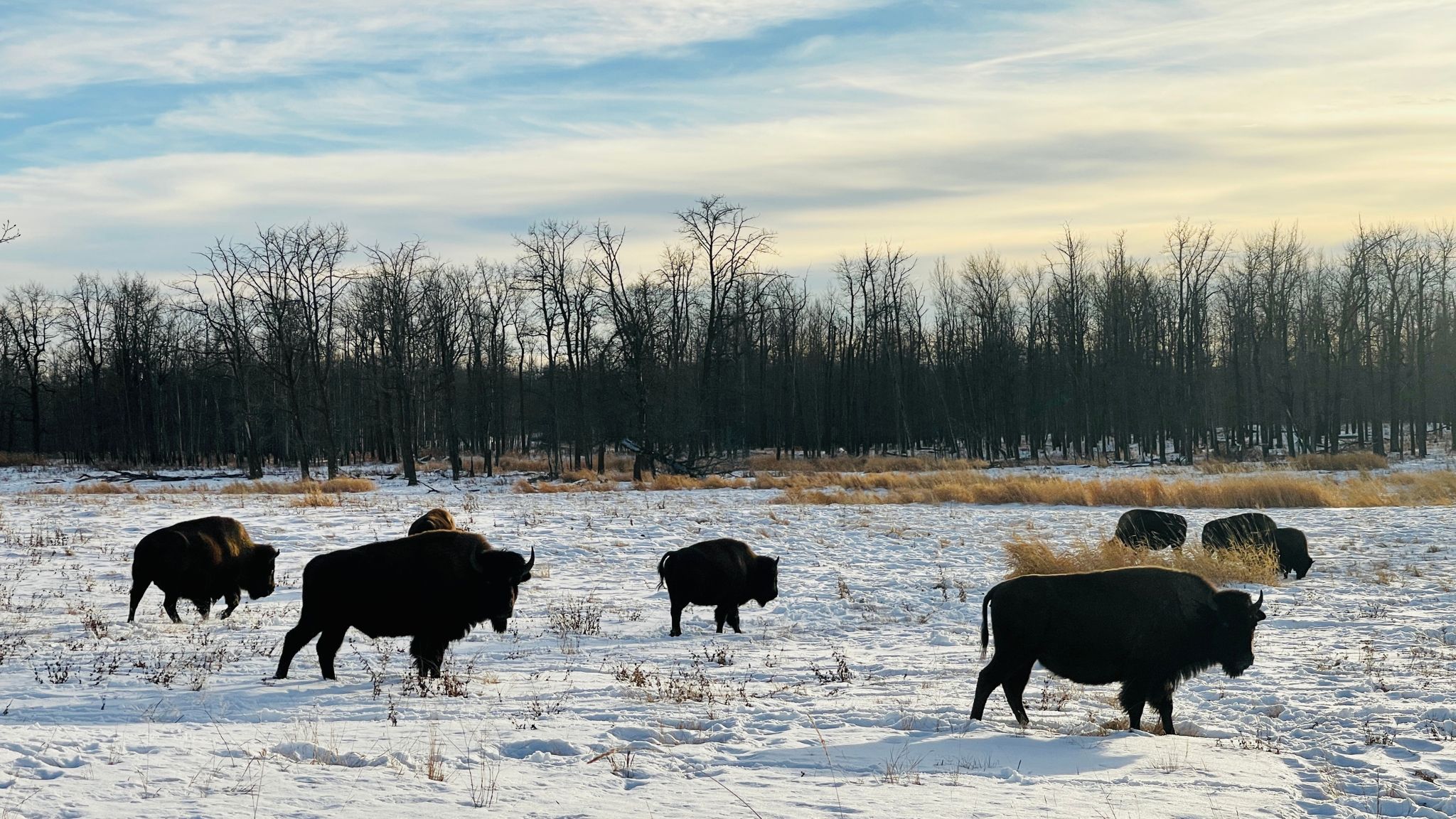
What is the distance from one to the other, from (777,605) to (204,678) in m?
7.89

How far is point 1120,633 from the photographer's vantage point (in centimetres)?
789

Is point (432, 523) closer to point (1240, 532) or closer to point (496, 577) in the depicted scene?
point (496, 577)

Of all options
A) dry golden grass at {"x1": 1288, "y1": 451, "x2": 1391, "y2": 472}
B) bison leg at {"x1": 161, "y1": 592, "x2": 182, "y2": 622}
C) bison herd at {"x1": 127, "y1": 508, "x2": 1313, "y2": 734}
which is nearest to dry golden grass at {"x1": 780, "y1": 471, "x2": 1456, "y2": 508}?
dry golden grass at {"x1": 1288, "y1": 451, "x2": 1391, "y2": 472}

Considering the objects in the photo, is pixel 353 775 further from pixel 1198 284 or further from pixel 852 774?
pixel 1198 284

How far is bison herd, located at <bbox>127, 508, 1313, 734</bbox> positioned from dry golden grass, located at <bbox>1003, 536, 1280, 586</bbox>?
6.08m

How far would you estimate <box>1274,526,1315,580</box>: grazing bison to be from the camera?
16969 mm

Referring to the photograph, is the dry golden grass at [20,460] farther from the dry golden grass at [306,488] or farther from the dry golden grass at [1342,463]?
the dry golden grass at [1342,463]

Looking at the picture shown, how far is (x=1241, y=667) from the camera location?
324 inches

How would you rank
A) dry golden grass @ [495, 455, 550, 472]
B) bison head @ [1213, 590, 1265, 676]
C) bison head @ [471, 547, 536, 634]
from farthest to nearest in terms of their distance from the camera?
dry golden grass @ [495, 455, 550, 472] < bison head @ [471, 547, 536, 634] < bison head @ [1213, 590, 1265, 676]

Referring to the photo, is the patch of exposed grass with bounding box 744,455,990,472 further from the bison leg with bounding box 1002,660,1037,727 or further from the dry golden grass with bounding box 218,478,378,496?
the bison leg with bounding box 1002,660,1037,727

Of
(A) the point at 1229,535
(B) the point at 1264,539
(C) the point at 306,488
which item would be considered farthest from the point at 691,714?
(C) the point at 306,488

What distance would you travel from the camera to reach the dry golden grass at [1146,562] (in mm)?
15750

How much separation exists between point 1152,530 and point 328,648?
1593cm

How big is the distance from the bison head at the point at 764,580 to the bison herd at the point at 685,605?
3.01 feet
